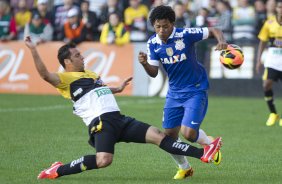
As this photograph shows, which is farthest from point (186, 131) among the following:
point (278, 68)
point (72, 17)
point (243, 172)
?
point (72, 17)

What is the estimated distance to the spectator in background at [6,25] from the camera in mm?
22681

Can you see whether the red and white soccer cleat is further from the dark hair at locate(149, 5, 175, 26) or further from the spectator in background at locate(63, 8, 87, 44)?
the spectator in background at locate(63, 8, 87, 44)

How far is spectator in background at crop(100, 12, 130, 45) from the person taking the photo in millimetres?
21484

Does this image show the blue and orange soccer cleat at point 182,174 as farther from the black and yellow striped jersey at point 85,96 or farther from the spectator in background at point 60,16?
the spectator in background at point 60,16

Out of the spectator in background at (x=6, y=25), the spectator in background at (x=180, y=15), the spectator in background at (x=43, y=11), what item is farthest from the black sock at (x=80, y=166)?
the spectator in background at (x=43, y=11)

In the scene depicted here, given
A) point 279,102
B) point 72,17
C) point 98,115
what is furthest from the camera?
point 72,17

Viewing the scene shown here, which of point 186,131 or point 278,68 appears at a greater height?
point 186,131

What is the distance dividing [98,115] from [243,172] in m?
2.01

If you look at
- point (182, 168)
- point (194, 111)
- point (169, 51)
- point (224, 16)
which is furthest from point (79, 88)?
point (224, 16)

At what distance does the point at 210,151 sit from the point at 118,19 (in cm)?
1286

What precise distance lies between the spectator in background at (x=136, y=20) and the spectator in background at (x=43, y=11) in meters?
2.23

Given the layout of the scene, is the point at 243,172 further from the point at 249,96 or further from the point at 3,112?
the point at 249,96

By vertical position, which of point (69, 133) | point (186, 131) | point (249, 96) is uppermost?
point (186, 131)

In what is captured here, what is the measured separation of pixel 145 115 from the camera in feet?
56.4
